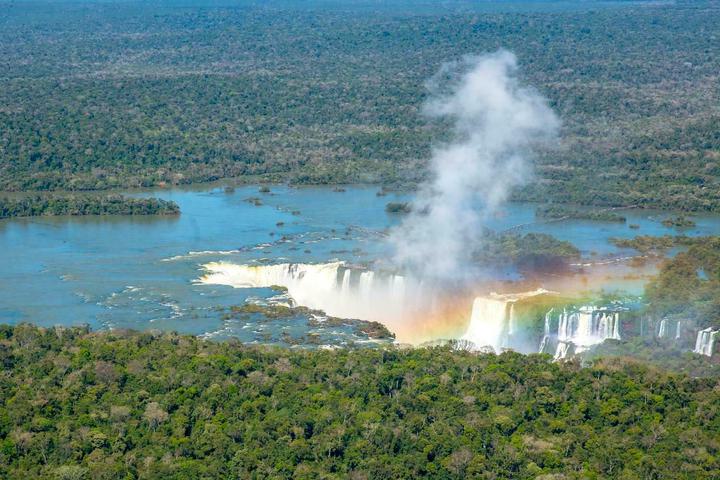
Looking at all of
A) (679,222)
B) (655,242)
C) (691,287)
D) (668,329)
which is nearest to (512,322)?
(668,329)

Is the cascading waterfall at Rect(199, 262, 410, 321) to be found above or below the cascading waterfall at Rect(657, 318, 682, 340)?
below

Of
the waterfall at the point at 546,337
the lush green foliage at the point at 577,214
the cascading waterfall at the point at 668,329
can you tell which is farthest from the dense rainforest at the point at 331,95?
the waterfall at the point at 546,337

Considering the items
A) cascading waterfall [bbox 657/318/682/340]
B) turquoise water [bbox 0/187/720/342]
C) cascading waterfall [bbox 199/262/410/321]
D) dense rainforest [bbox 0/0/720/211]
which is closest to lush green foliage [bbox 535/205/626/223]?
turquoise water [bbox 0/187/720/342]

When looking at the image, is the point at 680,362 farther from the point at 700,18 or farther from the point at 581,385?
Result: the point at 700,18

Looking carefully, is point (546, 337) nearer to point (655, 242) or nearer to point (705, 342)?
point (705, 342)

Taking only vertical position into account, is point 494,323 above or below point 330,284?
below

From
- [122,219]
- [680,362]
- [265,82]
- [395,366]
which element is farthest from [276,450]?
[265,82]

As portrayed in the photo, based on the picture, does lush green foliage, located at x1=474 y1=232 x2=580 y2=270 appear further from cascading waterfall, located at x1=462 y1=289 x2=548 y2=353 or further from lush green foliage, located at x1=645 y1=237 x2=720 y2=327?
cascading waterfall, located at x1=462 y1=289 x2=548 y2=353
